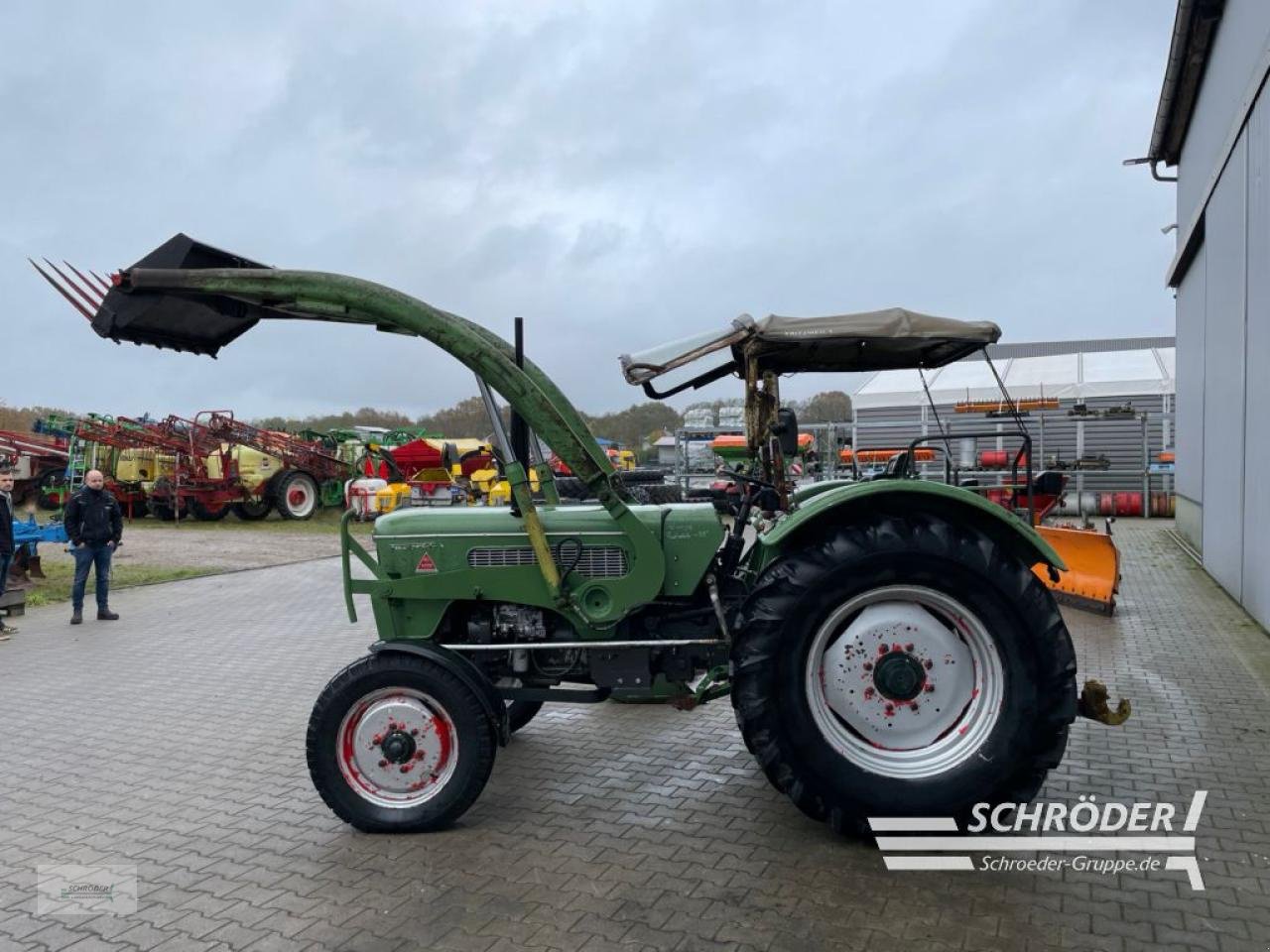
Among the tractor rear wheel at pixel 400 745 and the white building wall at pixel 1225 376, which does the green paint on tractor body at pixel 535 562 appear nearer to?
the tractor rear wheel at pixel 400 745

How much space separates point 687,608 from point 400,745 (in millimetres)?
1353

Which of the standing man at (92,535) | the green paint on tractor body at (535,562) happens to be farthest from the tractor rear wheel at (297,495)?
the green paint on tractor body at (535,562)

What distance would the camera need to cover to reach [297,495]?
69.9 feet

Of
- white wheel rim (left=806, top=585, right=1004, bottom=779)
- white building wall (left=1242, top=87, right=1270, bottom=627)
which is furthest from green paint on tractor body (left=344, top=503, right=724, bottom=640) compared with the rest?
white building wall (left=1242, top=87, right=1270, bottom=627)

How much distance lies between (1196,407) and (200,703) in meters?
12.4

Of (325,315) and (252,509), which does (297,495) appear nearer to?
(252,509)

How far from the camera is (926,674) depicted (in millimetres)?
3668

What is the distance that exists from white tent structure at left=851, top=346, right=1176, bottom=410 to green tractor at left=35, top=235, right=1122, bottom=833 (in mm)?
17617

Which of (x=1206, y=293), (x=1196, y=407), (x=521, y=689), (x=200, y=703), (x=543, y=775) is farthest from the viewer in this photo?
(x=1196, y=407)

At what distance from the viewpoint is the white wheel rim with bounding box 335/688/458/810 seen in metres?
3.82

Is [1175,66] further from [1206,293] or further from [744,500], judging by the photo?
[744,500]

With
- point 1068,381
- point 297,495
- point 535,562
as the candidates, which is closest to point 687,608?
point 535,562

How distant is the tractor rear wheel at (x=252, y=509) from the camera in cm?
2094

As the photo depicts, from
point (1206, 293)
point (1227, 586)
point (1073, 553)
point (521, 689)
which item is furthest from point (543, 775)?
point (1206, 293)
